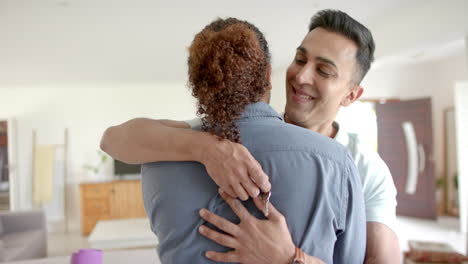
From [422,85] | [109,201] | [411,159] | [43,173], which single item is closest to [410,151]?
[411,159]

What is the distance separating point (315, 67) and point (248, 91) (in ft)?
1.62

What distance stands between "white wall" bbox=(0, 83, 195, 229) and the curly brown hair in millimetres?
5954

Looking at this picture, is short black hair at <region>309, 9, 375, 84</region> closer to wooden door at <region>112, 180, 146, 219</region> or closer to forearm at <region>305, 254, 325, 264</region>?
forearm at <region>305, 254, 325, 264</region>

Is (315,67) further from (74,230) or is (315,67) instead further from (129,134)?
(74,230)

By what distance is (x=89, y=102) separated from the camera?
6762 millimetres

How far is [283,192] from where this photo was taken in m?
0.77

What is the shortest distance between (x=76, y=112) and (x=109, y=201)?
1817 millimetres

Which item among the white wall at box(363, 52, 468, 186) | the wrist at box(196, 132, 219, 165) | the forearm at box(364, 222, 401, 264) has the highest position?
the white wall at box(363, 52, 468, 186)

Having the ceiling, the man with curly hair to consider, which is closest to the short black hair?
the man with curly hair

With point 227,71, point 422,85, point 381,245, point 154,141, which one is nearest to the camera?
point 227,71

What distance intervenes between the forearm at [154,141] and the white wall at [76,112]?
572cm

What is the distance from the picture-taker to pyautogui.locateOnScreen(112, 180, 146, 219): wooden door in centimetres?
636

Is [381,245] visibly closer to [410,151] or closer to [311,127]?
[311,127]

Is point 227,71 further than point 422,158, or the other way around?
point 422,158
